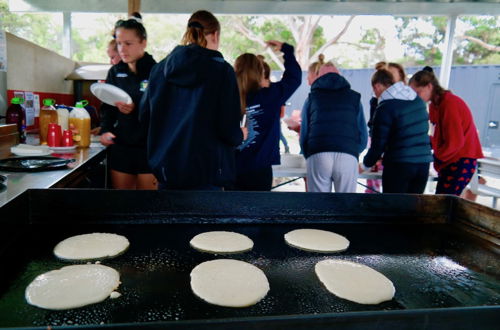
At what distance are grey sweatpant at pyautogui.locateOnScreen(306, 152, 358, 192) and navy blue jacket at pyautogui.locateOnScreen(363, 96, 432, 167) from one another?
306mm

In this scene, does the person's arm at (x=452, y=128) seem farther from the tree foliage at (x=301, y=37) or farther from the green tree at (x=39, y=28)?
the green tree at (x=39, y=28)

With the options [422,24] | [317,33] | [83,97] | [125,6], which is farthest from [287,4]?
[422,24]

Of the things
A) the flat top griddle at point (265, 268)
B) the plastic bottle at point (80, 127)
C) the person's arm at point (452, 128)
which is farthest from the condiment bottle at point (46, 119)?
the person's arm at point (452, 128)

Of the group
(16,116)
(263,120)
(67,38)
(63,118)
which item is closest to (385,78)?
(263,120)

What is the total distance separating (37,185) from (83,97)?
3.27m

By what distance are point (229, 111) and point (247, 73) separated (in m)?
0.73

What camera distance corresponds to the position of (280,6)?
4.18m

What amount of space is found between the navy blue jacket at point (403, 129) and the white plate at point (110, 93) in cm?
195

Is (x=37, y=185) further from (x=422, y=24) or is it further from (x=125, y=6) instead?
(x=422, y=24)

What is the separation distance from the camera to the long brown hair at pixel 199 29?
1756mm

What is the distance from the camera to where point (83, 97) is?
4371 millimetres

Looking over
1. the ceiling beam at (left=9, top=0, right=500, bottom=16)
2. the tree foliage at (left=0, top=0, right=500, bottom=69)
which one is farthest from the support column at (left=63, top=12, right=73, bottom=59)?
the tree foliage at (left=0, top=0, right=500, bottom=69)

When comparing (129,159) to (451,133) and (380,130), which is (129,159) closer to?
(380,130)

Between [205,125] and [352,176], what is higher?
[205,125]
